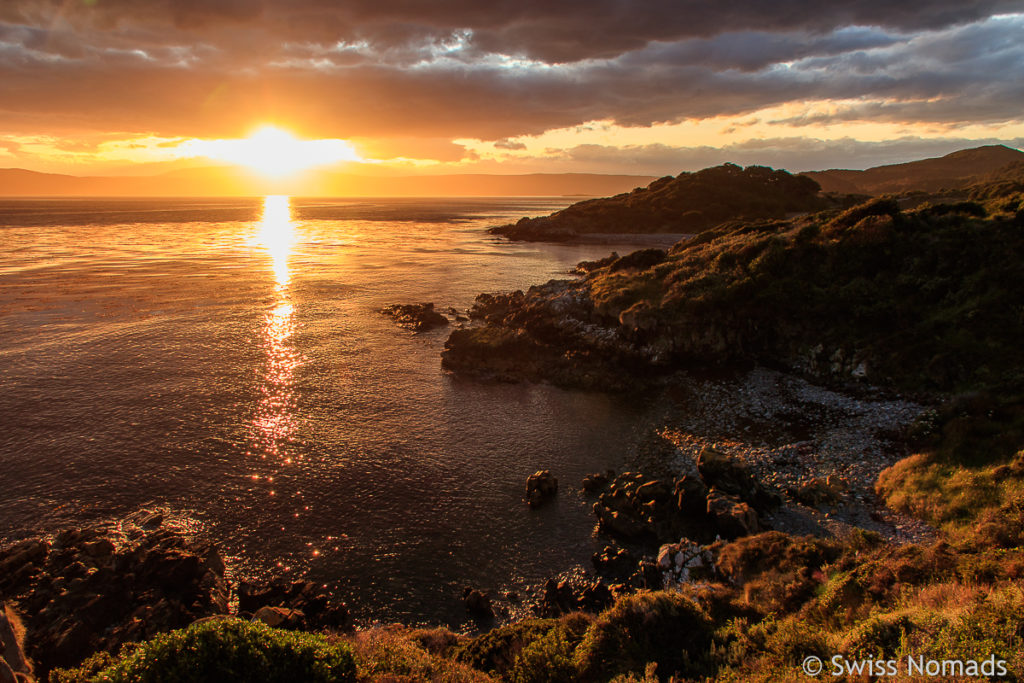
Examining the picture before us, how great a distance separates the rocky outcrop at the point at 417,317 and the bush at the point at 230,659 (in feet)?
159

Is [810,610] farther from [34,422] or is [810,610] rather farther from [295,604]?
[34,422]

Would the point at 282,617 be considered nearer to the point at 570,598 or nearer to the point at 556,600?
the point at 556,600

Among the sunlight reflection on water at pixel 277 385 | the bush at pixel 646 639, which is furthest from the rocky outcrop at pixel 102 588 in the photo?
the bush at pixel 646 639

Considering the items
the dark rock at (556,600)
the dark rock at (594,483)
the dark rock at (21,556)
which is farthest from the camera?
the dark rock at (594,483)

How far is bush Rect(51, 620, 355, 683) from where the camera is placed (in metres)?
13.2

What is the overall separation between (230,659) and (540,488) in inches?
661

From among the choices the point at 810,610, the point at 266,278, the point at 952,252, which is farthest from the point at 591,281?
the point at 266,278

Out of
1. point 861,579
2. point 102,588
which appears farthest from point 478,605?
point 102,588

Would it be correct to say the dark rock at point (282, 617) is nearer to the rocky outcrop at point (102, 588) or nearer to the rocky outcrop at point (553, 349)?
the rocky outcrop at point (102, 588)

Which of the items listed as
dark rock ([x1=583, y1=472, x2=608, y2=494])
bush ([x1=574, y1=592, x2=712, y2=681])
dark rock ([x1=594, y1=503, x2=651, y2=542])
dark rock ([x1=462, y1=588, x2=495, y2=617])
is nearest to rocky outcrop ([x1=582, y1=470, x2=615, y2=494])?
dark rock ([x1=583, y1=472, x2=608, y2=494])

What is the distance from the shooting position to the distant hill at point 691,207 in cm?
16150

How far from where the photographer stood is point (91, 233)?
16250 cm

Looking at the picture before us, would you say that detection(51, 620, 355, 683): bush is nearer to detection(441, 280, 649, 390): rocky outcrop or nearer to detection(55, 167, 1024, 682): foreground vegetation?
detection(55, 167, 1024, 682): foreground vegetation

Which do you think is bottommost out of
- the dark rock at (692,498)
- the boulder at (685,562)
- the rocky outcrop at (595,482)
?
the boulder at (685,562)
